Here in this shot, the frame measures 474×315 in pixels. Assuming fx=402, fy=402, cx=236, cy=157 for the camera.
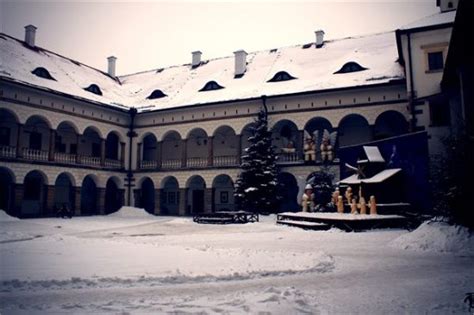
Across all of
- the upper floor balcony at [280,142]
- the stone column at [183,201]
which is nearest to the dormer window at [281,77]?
the upper floor balcony at [280,142]

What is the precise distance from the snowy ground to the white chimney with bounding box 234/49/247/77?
981 inches

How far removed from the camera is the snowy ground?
5344 millimetres

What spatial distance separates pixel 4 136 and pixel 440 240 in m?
28.1

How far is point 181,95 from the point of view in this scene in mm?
34656

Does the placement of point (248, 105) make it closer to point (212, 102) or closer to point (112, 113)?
point (212, 102)

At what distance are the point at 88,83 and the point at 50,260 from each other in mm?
28156

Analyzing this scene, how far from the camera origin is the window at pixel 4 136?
91.7 feet

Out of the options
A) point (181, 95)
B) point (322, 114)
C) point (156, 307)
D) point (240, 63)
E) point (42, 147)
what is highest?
point (240, 63)

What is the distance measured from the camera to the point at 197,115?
107ft

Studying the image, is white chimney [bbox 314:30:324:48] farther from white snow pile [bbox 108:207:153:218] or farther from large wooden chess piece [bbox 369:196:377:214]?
large wooden chess piece [bbox 369:196:377:214]

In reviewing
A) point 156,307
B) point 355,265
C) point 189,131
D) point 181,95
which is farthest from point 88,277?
point 181,95

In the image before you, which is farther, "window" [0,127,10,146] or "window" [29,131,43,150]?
"window" [29,131,43,150]

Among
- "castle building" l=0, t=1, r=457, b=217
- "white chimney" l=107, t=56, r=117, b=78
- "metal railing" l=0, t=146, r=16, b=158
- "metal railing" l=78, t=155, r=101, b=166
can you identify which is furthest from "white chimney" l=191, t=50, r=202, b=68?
"metal railing" l=0, t=146, r=16, b=158

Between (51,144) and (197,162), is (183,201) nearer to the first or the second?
(197,162)
